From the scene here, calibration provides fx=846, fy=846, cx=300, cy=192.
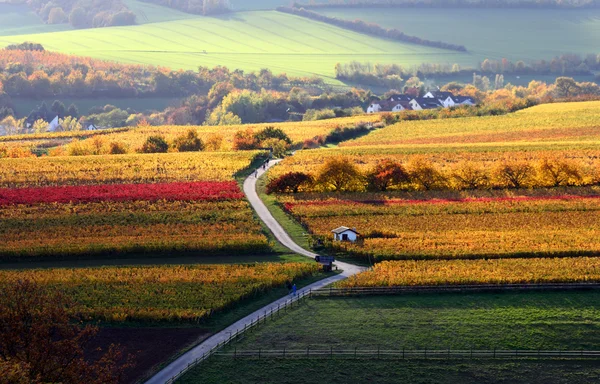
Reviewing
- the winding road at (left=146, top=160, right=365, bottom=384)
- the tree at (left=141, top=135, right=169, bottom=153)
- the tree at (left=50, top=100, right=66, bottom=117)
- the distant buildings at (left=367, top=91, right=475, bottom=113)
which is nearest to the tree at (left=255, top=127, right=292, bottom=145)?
the tree at (left=141, top=135, right=169, bottom=153)

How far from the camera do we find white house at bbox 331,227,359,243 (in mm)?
66438

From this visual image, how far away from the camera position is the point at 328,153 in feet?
362

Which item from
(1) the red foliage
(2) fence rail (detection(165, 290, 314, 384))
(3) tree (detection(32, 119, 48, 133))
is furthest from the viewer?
(3) tree (detection(32, 119, 48, 133))

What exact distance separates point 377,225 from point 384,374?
27312 mm

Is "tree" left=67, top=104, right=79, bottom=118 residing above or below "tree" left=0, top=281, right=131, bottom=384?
below

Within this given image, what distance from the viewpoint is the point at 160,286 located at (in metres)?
56.7

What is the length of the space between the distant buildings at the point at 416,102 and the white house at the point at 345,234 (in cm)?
12249

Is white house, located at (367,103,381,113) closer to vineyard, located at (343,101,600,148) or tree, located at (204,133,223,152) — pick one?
vineyard, located at (343,101,600,148)

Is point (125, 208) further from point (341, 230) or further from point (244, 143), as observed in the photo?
point (244, 143)

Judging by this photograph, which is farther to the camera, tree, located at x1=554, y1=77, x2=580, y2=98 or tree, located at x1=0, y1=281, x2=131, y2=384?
tree, located at x1=554, y1=77, x2=580, y2=98

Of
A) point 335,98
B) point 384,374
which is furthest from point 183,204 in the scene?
point 335,98

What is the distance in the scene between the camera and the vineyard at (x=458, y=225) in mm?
63500

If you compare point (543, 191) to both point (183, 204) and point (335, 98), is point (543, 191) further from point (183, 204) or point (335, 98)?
point (335, 98)

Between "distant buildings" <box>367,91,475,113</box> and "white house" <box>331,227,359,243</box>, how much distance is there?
122490mm
